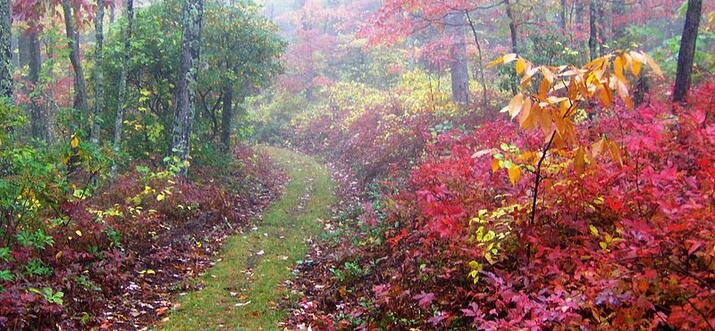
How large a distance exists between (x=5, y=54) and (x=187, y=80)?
15.9 ft

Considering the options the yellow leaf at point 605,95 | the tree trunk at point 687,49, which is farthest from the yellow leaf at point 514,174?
the tree trunk at point 687,49

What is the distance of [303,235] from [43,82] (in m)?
10.8

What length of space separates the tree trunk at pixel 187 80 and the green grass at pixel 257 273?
306 centimetres

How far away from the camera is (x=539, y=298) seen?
4559 mm

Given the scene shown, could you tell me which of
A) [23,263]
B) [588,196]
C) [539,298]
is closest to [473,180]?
[588,196]

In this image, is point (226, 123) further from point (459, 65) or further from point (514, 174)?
point (514, 174)

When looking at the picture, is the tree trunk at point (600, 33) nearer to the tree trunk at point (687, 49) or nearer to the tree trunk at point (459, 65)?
the tree trunk at point (687, 49)

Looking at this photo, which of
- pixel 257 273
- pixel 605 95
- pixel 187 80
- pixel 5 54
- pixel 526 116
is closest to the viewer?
pixel 526 116

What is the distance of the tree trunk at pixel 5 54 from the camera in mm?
8594

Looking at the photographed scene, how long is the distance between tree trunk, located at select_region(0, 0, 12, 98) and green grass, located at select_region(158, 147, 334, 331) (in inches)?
188

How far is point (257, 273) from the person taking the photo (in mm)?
8898

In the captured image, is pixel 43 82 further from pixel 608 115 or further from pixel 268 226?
pixel 608 115

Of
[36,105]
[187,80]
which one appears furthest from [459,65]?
[36,105]

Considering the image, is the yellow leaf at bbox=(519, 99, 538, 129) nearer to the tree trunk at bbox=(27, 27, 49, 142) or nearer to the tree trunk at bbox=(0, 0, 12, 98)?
the tree trunk at bbox=(0, 0, 12, 98)
